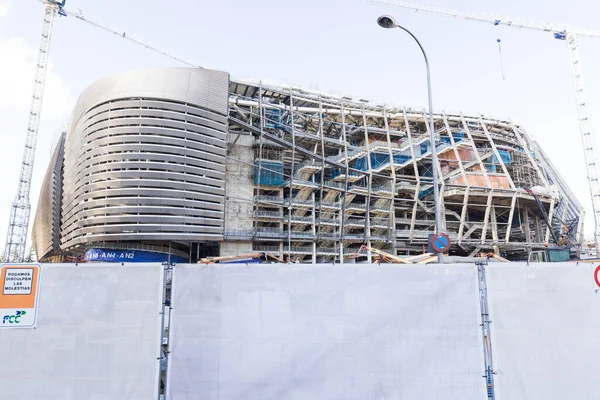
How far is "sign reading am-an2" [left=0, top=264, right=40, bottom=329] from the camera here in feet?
17.0

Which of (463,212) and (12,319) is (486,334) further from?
(463,212)

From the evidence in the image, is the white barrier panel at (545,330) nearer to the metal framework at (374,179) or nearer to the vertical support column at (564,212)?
the metal framework at (374,179)

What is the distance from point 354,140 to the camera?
2158 inches

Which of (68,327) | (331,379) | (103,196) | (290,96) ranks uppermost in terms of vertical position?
(290,96)

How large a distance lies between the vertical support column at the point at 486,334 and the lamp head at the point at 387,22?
9.63 metres

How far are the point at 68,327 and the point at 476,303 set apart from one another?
548cm

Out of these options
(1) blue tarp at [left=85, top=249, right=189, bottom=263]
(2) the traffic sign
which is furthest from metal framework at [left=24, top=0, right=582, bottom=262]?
→ (2) the traffic sign

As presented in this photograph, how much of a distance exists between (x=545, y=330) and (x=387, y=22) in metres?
10.4

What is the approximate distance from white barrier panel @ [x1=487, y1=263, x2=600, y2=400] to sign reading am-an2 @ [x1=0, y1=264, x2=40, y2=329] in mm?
6147

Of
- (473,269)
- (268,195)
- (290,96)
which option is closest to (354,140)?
(290,96)

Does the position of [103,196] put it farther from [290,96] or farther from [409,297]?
[409,297]

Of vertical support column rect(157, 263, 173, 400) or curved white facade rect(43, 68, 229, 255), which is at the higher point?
curved white facade rect(43, 68, 229, 255)

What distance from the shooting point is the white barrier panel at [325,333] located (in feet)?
16.9

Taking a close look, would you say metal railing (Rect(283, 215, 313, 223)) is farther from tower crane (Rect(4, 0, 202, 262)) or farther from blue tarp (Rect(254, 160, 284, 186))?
tower crane (Rect(4, 0, 202, 262))
